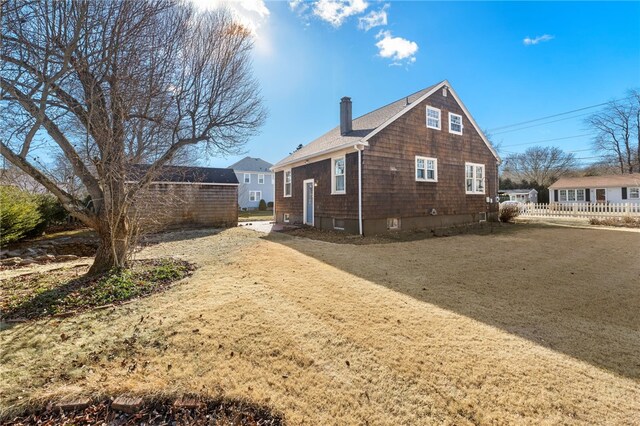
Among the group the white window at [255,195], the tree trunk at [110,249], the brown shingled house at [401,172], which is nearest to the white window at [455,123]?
the brown shingled house at [401,172]

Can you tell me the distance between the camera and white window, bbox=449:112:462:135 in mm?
14972

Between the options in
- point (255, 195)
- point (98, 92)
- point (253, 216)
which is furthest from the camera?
point (255, 195)

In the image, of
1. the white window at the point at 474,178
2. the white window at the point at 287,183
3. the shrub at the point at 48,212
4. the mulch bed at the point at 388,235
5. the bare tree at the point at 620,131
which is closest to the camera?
the mulch bed at the point at 388,235

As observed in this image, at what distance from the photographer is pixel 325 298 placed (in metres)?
4.70

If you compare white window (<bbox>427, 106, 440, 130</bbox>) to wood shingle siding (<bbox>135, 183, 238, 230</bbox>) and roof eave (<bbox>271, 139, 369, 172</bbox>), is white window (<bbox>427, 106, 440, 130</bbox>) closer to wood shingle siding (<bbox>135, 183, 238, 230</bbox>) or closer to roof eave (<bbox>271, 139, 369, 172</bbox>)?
roof eave (<bbox>271, 139, 369, 172</bbox>)

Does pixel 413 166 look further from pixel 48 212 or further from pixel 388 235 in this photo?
pixel 48 212

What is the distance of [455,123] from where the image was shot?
15.2 meters

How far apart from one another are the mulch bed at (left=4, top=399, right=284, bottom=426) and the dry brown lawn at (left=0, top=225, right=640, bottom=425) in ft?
0.40

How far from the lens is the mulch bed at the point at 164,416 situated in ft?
7.36

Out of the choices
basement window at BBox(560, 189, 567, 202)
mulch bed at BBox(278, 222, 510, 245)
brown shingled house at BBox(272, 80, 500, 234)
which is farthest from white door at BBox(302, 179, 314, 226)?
basement window at BBox(560, 189, 567, 202)

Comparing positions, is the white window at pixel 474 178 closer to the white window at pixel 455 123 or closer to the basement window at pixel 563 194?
the white window at pixel 455 123

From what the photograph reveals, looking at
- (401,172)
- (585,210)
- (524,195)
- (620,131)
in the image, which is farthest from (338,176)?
(620,131)

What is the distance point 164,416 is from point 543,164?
2404 inches

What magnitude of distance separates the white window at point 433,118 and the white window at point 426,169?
5.33ft
